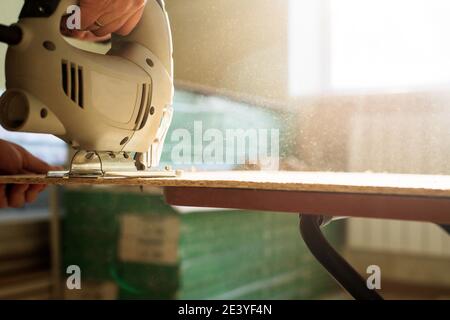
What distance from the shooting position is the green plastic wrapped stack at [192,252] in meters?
2.15

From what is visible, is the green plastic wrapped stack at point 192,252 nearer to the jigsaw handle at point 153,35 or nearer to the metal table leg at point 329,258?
the jigsaw handle at point 153,35

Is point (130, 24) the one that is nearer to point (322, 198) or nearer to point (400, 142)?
point (322, 198)

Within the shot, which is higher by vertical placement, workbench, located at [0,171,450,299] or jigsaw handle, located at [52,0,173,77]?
jigsaw handle, located at [52,0,173,77]

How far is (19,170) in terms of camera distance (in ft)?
2.83

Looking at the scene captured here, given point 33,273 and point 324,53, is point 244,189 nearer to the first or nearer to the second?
point 324,53

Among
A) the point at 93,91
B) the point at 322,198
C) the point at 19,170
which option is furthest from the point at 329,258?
the point at 19,170

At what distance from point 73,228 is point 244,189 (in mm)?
2102

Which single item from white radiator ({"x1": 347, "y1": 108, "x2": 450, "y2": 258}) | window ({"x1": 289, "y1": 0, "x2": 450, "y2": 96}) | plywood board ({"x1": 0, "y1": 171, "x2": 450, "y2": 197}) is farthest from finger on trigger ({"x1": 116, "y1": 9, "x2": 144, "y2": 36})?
white radiator ({"x1": 347, "y1": 108, "x2": 450, "y2": 258})

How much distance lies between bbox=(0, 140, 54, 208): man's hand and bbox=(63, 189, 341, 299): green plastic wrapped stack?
125 centimetres

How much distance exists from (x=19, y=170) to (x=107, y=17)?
30cm

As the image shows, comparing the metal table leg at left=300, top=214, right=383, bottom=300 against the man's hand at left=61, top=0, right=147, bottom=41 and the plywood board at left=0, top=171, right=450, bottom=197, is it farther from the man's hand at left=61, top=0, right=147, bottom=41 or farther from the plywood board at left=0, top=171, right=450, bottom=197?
the man's hand at left=61, top=0, right=147, bottom=41

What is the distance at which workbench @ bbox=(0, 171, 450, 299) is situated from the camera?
1.80ft

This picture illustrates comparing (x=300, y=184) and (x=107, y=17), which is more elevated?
(x=107, y=17)
